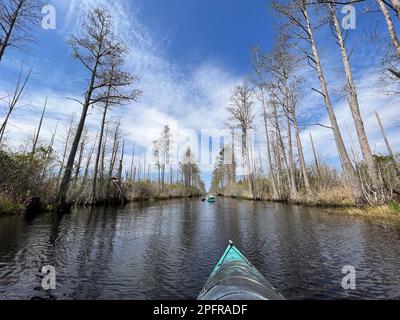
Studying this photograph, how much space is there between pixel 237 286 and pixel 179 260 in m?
2.44

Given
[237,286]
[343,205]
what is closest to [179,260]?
[237,286]

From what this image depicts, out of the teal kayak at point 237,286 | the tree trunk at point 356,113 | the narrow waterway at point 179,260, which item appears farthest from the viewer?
the tree trunk at point 356,113

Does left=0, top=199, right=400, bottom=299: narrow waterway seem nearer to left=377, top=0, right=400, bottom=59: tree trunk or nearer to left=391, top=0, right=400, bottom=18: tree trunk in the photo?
left=377, top=0, right=400, bottom=59: tree trunk

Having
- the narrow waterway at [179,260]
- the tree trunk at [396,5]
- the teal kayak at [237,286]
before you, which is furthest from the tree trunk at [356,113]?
the teal kayak at [237,286]

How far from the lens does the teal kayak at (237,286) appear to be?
1.89m

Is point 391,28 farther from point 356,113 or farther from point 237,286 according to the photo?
point 237,286

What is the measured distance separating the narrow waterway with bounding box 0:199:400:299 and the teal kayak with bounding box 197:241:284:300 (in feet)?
1.69

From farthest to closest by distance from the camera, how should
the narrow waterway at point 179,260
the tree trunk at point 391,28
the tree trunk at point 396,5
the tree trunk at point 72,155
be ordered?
the tree trunk at point 72,155, the tree trunk at point 391,28, the tree trunk at point 396,5, the narrow waterway at point 179,260

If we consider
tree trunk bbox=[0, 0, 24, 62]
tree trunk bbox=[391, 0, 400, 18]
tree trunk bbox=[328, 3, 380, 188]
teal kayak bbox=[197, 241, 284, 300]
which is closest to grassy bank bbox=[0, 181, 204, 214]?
tree trunk bbox=[0, 0, 24, 62]

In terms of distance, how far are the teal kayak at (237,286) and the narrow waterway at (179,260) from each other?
1.69 feet

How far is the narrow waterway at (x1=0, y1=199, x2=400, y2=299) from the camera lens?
9.50 feet

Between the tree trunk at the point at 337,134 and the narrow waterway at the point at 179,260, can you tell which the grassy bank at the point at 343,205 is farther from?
the narrow waterway at the point at 179,260
